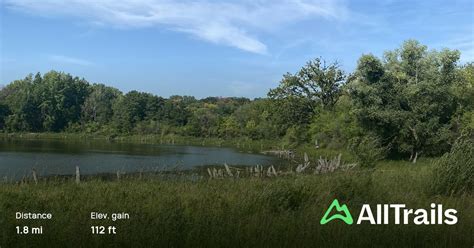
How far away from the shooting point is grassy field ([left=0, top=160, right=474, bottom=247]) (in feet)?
26.7

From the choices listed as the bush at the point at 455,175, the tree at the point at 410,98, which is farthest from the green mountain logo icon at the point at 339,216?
the tree at the point at 410,98

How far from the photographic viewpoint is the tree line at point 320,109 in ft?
116

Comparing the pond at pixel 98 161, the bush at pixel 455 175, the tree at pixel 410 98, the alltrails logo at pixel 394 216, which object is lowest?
the pond at pixel 98 161

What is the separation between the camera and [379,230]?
9.02 m

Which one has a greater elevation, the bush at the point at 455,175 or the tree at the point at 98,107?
the tree at the point at 98,107

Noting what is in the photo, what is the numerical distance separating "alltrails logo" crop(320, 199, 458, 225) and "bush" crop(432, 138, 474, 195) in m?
2.78

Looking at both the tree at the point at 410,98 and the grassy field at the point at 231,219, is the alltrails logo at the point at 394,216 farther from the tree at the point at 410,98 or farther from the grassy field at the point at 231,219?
the tree at the point at 410,98

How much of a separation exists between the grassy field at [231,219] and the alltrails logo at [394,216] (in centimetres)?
22

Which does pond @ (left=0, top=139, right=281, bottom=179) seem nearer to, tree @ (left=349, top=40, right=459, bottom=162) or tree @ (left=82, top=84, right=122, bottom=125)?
tree @ (left=349, top=40, right=459, bottom=162)

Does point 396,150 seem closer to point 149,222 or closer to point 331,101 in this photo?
point 331,101

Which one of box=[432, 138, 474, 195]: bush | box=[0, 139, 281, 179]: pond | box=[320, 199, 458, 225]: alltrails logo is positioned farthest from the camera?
box=[0, 139, 281, 179]: pond

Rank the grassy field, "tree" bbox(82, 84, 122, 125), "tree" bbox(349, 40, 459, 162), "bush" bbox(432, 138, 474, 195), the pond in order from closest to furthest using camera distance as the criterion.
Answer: the grassy field < "bush" bbox(432, 138, 474, 195) < the pond < "tree" bbox(349, 40, 459, 162) < "tree" bbox(82, 84, 122, 125)

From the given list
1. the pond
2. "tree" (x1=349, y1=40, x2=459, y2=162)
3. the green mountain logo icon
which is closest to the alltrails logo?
the green mountain logo icon

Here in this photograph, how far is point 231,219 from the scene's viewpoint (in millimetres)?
9562
